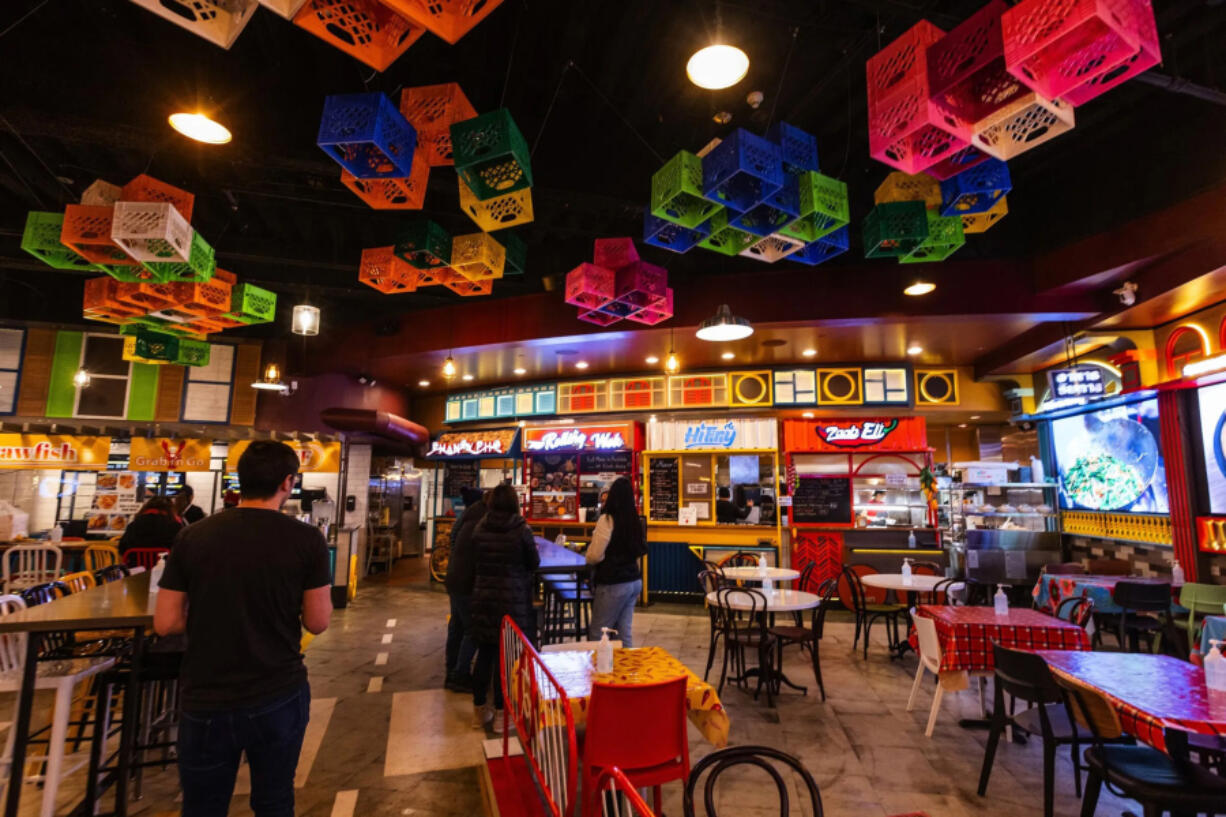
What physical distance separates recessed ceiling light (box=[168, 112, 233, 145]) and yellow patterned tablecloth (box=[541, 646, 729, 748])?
4.26 meters

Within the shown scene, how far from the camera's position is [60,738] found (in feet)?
9.82

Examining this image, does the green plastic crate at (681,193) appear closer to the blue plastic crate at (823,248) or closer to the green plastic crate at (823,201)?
the green plastic crate at (823,201)

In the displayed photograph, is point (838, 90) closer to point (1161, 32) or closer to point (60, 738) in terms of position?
point (1161, 32)

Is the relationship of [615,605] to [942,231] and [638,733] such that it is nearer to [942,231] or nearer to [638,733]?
[638,733]

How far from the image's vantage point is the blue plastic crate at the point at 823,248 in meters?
5.12

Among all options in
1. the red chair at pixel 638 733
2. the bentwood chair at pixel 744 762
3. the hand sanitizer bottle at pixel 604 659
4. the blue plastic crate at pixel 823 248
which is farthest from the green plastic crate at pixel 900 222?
the bentwood chair at pixel 744 762

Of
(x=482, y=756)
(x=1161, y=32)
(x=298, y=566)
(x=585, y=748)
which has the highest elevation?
(x=1161, y=32)

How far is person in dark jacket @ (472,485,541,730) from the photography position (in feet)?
14.7

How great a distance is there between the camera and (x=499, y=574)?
4500 mm

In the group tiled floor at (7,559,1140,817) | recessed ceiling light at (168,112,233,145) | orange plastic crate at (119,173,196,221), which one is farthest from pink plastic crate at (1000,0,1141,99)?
orange plastic crate at (119,173,196,221)

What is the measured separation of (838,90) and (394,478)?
40.8 feet

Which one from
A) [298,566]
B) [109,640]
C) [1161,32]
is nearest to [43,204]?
[109,640]

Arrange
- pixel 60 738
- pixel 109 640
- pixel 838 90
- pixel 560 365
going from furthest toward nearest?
pixel 560 365 < pixel 838 90 < pixel 109 640 < pixel 60 738

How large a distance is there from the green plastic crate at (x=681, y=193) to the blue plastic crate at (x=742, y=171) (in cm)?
10
